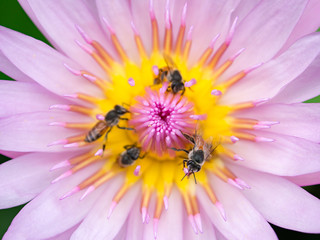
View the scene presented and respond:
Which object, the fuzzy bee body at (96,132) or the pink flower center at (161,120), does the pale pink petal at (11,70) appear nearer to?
the fuzzy bee body at (96,132)

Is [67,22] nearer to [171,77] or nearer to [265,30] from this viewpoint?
[171,77]

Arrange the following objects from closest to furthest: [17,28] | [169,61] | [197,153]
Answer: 1. [197,153]
2. [169,61]
3. [17,28]

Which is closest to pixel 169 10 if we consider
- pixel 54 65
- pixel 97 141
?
pixel 54 65

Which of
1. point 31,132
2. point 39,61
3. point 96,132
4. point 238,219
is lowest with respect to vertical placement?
point 238,219

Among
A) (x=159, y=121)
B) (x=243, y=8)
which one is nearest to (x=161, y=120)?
(x=159, y=121)

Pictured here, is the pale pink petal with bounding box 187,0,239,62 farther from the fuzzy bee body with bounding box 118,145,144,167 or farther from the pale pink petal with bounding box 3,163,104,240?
the pale pink petal with bounding box 3,163,104,240

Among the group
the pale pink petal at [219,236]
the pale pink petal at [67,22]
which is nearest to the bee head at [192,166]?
the pale pink petal at [219,236]
